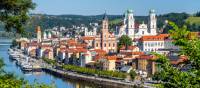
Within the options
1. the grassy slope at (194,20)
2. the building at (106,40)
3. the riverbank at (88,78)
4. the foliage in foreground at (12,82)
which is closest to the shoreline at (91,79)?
the riverbank at (88,78)

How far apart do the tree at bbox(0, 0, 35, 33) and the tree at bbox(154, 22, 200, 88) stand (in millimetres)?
1238

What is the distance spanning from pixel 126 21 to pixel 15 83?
51984 millimetres

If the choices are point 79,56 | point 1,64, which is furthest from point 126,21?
point 1,64

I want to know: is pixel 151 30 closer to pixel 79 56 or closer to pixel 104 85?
pixel 79 56

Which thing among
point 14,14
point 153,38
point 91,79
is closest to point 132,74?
point 91,79

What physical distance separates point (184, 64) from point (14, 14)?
140 centimetres

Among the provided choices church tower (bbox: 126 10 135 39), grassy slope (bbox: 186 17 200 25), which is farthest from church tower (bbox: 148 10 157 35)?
grassy slope (bbox: 186 17 200 25)

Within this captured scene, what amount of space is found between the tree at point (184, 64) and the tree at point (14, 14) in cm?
124

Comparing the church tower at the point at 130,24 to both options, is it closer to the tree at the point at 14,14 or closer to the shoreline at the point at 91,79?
the shoreline at the point at 91,79

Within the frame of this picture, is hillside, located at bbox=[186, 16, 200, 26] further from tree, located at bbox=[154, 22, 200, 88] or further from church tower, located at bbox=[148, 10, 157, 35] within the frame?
tree, located at bbox=[154, 22, 200, 88]

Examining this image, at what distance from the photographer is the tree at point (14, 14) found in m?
4.16

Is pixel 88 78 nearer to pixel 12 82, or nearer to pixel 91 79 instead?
pixel 91 79

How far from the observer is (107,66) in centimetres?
3291

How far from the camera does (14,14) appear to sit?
167 inches
